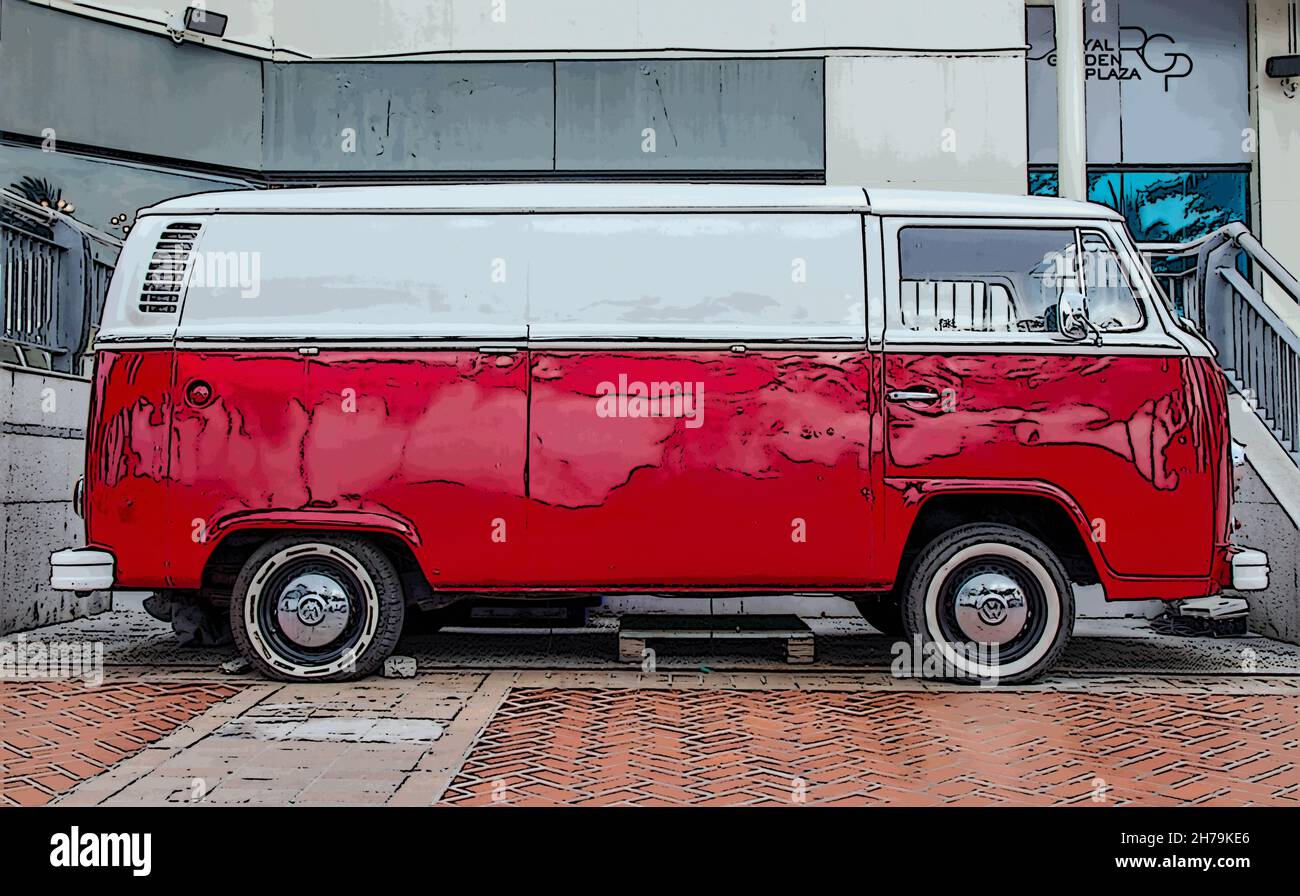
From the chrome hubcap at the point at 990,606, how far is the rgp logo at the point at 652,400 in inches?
69.3

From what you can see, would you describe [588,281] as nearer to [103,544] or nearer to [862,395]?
[862,395]

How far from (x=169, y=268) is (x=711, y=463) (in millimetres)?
3228

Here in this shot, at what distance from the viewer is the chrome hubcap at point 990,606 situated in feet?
19.5

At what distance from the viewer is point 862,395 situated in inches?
233

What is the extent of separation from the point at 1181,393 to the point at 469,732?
4.16m

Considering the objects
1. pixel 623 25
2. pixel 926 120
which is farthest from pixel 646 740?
pixel 623 25

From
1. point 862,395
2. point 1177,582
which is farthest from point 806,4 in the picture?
point 1177,582

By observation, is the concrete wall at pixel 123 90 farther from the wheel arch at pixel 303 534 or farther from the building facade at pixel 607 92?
the wheel arch at pixel 303 534

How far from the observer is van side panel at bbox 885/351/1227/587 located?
5.85m

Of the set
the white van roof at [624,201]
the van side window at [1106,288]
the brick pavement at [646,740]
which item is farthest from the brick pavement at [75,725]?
the van side window at [1106,288]

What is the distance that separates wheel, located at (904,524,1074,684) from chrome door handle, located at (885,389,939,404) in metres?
0.75
